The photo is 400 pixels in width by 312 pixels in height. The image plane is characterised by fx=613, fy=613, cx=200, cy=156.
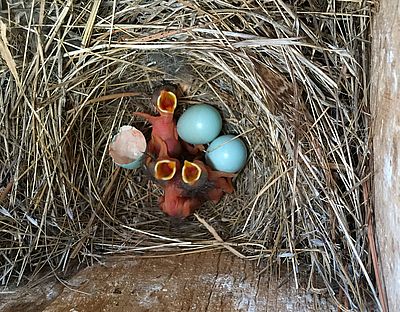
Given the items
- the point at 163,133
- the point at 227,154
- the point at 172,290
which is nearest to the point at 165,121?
the point at 163,133

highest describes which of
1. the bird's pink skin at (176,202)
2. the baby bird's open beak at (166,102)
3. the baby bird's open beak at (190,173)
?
the baby bird's open beak at (166,102)

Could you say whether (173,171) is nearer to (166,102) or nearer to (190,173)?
(190,173)

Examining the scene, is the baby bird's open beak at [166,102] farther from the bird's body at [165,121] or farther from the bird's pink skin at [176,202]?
the bird's pink skin at [176,202]

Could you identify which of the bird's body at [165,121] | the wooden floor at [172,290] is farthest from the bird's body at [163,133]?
the wooden floor at [172,290]

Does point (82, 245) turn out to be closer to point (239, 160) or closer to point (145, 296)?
point (145, 296)

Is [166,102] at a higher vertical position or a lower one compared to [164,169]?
higher
